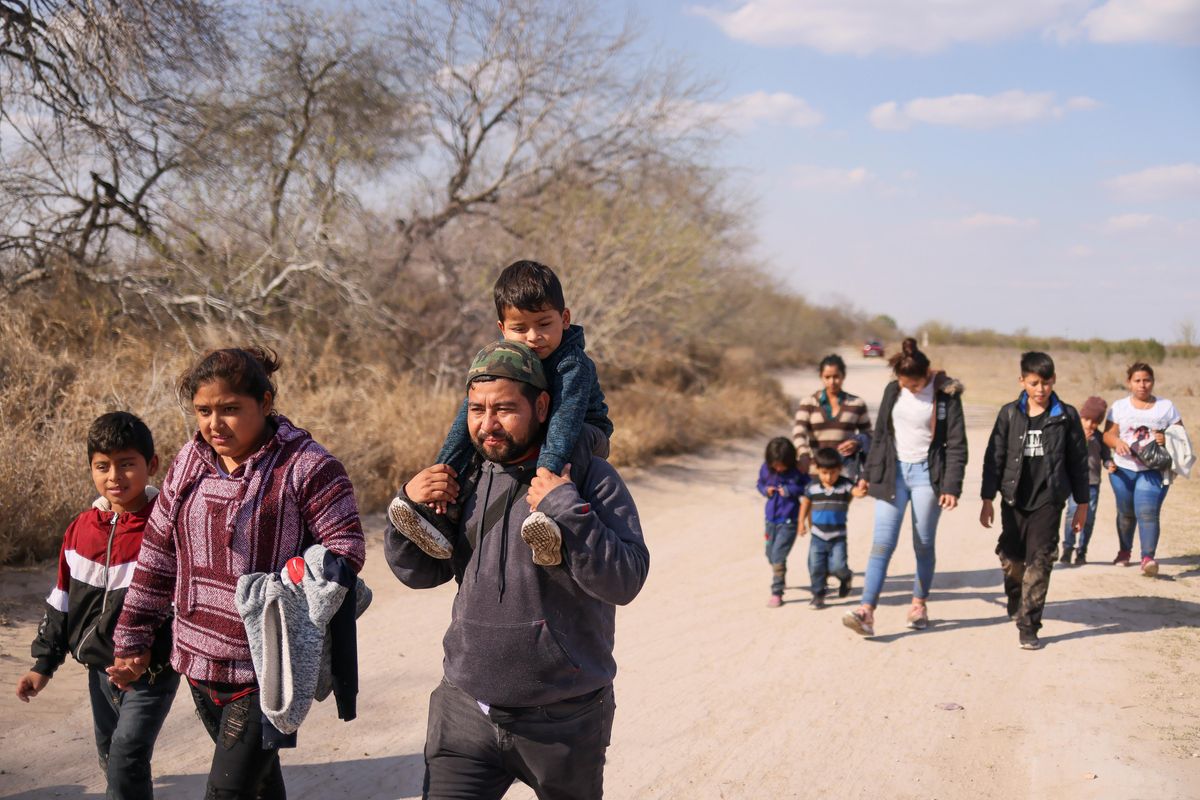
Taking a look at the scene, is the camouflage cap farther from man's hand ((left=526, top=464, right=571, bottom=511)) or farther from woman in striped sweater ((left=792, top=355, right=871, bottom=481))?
woman in striped sweater ((left=792, top=355, right=871, bottom=481))

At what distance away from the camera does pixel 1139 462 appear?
8.91 metres

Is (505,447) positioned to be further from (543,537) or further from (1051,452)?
(1051,452)

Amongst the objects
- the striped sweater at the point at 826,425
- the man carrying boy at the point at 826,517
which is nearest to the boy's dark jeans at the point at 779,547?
the man carrying boy at the point at 826,517

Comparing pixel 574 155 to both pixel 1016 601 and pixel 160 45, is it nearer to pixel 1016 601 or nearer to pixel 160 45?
pixel 160 45

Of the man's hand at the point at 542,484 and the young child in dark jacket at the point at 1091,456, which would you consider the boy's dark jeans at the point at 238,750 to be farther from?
the young child in dark jacket at the point at 1091,456

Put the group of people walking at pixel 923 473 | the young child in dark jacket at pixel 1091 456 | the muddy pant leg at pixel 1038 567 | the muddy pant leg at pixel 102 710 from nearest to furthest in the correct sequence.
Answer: the muddy pant leg at pixel 102 710 → the muddy pant leg at pixel 1038 567 → the group of people walking at pixel 923 473 → the young child in dark jacket at pixel 1091 456

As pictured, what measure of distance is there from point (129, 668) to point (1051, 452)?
19.1 ft

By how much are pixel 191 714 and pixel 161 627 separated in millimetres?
2228

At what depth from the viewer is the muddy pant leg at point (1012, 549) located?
6.96 metres

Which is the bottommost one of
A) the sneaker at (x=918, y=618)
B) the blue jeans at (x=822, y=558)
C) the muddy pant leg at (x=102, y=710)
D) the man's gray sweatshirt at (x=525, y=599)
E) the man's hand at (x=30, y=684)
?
the sneaker at (x=918, y=618)

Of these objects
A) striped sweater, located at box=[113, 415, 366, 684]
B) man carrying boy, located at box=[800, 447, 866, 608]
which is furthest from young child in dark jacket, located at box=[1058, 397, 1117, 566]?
striped sweater, located at box=[113, 415, 366, 684]

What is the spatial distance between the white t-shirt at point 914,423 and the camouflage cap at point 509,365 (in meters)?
4.92

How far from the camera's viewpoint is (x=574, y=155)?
1867 centimetres

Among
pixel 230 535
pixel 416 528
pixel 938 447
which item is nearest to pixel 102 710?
pixel 230 535
